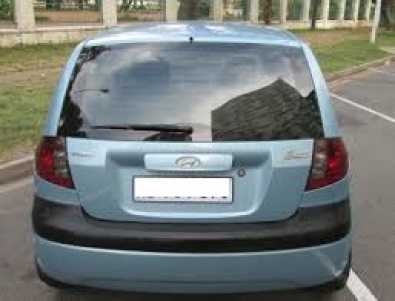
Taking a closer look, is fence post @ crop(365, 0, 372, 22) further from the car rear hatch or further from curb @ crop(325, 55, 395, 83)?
the car rear hatch

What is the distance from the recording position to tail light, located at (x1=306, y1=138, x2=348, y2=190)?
10.8ft

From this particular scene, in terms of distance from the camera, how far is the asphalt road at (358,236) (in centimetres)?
399

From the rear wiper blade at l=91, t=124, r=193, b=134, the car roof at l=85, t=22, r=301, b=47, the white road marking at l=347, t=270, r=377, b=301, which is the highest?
the car roof at l=85, t=22, r=301, b=47

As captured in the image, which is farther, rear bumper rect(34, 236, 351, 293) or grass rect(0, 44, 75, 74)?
grass rect(0, 44, 75, 74)

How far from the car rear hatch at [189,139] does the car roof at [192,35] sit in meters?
0.16

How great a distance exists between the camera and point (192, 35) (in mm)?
3627

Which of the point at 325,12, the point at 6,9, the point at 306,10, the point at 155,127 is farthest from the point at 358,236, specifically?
the point at 325,12

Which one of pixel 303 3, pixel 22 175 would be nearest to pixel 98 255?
pixel 22 175

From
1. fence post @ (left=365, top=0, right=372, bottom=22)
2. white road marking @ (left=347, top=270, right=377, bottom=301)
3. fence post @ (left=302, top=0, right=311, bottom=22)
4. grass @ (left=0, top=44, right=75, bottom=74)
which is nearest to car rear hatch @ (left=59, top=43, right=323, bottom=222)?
white road marking @ (left=347, top=270, right=377, bottom=301)

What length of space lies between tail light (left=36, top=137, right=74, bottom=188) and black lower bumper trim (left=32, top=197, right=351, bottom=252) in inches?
5.0

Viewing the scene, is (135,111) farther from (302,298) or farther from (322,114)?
(302,298)

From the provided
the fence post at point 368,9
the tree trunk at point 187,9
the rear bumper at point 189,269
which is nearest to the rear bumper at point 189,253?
the rear bumper at point 189,269

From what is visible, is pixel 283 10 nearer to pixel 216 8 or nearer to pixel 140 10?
pixel 216 8

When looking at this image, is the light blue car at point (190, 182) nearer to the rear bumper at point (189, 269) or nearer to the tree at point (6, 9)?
the rear bumper at point (189, 269)
